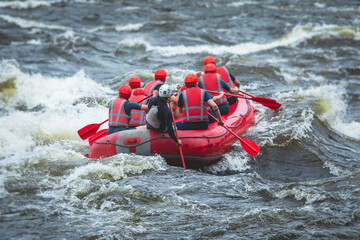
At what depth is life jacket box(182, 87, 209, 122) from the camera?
7.54 metres

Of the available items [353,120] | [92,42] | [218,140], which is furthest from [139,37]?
[218,140]

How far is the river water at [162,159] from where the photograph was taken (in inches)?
218

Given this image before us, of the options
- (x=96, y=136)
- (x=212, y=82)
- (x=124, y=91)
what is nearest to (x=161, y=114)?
(x=124, y=91)

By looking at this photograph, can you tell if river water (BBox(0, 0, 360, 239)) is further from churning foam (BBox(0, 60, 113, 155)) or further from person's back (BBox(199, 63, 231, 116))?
person's back (BBox(199, 63, 231, 116))

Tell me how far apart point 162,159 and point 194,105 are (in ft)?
3.61

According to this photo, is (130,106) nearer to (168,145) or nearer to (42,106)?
(168,145)

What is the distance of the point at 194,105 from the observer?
7543 mm

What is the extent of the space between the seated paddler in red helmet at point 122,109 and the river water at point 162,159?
27.3 inches

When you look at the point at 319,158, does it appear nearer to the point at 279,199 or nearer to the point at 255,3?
the point at 279,199

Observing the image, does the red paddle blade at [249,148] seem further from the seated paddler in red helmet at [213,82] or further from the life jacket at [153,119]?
the life jacket at [153,119]

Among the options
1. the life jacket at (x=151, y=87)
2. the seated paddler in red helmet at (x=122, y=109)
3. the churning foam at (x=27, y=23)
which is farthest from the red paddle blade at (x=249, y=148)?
the churning foam at (x=27, y=23)

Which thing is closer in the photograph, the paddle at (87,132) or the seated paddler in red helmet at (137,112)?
the seated paddler in red helmet at (137,112)

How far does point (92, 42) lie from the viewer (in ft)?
61.9

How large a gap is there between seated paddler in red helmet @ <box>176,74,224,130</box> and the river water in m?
0.84
